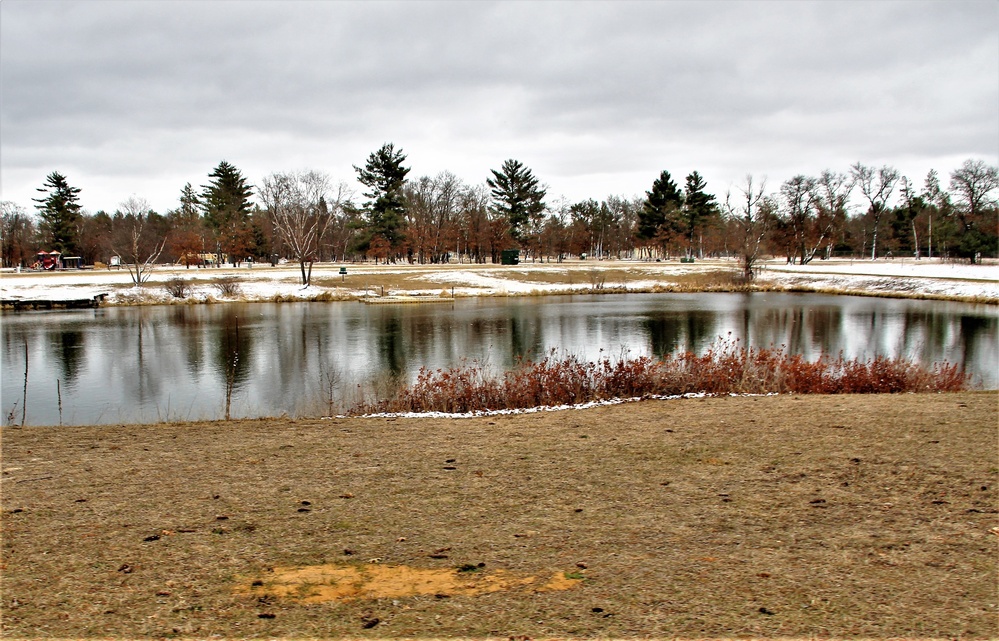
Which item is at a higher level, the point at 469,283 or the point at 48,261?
the point at 48,261

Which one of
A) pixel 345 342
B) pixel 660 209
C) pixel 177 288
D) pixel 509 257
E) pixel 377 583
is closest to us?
pixel 377 583

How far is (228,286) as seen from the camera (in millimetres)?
51656

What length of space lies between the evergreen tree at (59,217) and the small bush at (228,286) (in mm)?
43526

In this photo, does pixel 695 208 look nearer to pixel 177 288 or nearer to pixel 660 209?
pixel 660 209

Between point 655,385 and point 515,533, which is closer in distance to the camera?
point 515,533

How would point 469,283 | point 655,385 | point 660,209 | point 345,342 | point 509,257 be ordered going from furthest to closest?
point 660,209, point 509,257, point 469,283, point 345,342, point 655,385

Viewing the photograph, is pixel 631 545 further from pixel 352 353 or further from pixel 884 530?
pixel 352 353

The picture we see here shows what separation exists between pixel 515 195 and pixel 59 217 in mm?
58739

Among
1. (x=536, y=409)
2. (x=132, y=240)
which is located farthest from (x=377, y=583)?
(x=132, y=240)

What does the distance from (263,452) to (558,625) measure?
5.53m

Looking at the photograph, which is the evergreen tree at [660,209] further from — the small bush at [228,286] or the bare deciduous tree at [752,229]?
the small bush at [228,286]

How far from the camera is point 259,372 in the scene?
2027 centimetres

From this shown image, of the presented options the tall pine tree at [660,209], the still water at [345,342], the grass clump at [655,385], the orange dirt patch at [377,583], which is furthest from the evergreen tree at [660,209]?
the orange dirt patch at [377,583]

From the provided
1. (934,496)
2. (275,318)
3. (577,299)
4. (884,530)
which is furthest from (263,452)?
(577,299)
